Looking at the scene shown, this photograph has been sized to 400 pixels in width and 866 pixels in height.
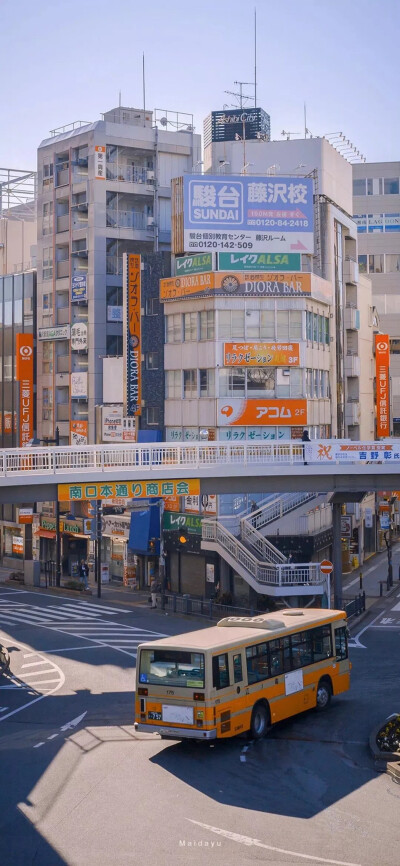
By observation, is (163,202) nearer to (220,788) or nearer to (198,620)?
(198,620)

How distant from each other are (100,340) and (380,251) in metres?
41.4

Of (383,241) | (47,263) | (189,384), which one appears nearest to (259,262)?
(189,384)

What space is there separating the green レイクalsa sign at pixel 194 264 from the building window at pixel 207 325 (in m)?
2.29

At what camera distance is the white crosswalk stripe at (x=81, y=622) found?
40.0 metres

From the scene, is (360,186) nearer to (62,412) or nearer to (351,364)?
(351,364)

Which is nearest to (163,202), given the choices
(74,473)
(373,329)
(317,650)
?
(373,329)

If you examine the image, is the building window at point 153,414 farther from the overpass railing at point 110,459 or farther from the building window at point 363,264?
the building window at point 363,264

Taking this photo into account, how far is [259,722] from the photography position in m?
24.3

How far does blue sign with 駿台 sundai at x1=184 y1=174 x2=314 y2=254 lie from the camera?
182 feet

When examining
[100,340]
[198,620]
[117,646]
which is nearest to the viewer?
[117,646]

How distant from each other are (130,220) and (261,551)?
28.1 metres

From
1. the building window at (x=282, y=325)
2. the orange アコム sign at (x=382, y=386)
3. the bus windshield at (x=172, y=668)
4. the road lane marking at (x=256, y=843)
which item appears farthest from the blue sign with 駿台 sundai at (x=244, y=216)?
the road lane marking at (x=256, y=843)

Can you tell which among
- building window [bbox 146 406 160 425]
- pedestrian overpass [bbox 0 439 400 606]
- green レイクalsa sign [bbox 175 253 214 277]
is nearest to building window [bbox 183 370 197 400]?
building window [bbox 146 406 160 425]

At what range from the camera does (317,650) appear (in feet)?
88.8
